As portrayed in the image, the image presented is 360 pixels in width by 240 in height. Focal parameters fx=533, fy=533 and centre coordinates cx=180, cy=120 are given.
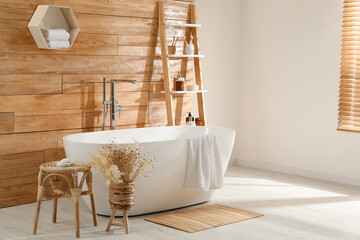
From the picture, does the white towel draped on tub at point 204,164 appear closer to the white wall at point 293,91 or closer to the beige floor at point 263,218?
the beige floor at point 263,218

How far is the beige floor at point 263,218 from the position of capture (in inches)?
151

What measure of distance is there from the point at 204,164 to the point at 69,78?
1542 millimetres

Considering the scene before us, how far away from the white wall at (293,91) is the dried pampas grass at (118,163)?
273cm

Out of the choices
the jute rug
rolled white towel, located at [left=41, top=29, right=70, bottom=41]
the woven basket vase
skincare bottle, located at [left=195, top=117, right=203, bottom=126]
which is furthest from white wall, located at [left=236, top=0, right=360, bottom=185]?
the woven basket vase

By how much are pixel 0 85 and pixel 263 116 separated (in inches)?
127

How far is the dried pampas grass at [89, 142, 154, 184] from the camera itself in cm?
373

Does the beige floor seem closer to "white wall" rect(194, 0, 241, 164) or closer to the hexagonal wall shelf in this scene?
"white wall" rect(194, 0, 241, 164)

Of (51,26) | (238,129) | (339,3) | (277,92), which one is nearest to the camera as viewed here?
(51,26)

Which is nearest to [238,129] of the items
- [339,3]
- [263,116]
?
[263,116]

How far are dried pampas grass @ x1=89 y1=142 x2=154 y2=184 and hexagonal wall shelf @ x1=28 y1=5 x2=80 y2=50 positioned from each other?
136 cm

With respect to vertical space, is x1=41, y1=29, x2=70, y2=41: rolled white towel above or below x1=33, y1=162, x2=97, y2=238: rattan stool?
above

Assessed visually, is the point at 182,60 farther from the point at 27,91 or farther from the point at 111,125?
the point at 27,91

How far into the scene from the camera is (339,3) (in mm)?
5637

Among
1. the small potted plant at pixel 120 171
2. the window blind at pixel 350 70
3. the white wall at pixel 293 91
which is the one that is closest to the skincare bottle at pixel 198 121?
the white wall at pixel 293 91
